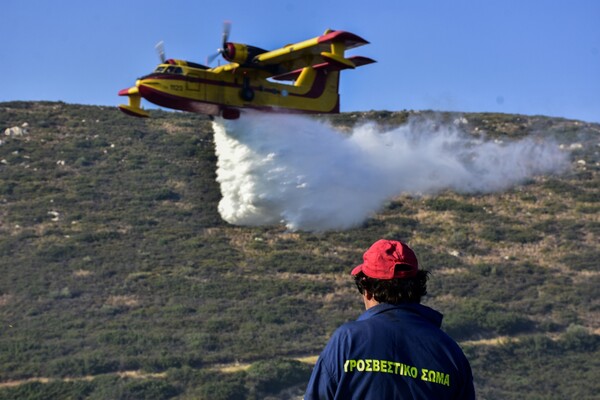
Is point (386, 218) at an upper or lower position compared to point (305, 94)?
lower

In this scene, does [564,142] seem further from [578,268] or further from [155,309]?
[155,309]

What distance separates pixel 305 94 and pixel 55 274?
22.3 m

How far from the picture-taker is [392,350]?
421 centimetres

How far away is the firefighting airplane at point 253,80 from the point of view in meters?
30.8

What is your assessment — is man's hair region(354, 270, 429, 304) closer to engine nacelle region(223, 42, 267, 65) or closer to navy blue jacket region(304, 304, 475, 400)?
navy blue jacket region(304, 304, 475, 400)

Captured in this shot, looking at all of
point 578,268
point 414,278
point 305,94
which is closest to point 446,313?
point 578,268

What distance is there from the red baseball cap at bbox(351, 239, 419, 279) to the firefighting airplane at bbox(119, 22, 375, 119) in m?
25.9

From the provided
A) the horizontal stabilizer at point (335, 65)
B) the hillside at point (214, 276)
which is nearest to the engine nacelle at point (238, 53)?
the horizontal stabilizer at point (335, 65)

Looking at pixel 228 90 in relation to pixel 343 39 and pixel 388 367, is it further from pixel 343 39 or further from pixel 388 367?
pixel 388 367

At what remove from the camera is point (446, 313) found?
43594 mm

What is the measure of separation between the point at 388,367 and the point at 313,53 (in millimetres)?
28479

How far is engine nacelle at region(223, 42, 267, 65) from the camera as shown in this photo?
3161 centimetres

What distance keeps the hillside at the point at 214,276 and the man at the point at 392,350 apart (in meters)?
29.4

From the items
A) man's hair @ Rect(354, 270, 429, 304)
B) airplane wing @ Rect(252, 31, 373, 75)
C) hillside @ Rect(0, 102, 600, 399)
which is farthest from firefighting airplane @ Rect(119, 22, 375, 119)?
man's hair @ Rect(354, 270, 429, 304)
